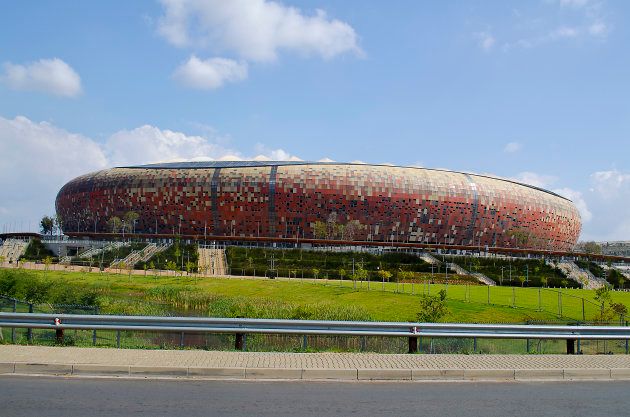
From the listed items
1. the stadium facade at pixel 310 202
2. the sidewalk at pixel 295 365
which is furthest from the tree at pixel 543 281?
the sidewalk at pixel 295 365

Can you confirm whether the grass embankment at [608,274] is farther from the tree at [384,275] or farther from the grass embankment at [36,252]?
the grass embankment at [36,252]

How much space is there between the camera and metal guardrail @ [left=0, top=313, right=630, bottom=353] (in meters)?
13.5

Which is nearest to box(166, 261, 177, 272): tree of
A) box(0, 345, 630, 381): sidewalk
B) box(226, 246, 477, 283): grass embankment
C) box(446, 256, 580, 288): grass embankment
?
box(226, 246, 477, 283): grass embankment

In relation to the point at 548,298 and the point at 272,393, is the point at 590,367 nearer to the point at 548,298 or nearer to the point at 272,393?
the point at 272,393

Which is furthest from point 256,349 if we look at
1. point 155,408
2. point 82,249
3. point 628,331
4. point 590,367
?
point 82,249

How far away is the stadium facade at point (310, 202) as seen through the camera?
3794 inches

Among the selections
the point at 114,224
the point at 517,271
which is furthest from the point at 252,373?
Result: the point at 114,224

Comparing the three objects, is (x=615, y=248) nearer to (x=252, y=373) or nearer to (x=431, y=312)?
(x=431, y=312)

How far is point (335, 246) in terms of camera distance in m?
88.8

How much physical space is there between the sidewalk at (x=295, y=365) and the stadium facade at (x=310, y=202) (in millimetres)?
81069

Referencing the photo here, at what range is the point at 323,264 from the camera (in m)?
71.6

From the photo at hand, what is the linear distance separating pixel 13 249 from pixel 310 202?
43.5 metres

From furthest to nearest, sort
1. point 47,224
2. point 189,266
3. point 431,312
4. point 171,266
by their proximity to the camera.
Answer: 1. point 47,224
2. point 171,266
3. point 189,266
4. point 431,312

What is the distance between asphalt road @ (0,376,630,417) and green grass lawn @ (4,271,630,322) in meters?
16.2
